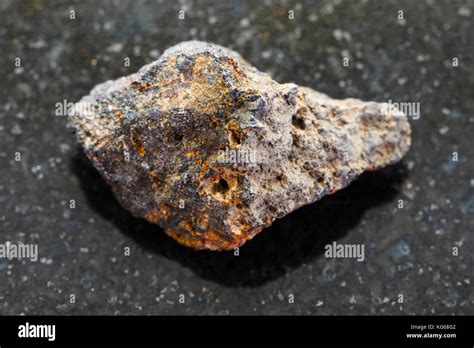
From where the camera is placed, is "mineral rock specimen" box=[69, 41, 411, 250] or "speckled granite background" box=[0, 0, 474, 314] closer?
"mineral rock specimen" box=[69, 41, 411, 250]

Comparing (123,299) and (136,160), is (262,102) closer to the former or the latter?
(136,160)

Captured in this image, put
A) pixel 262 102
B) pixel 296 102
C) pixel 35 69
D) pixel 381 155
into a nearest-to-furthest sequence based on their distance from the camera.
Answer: pixel 262 102 < pixel 296 102 < pixel 381 155 < pixel 35 69

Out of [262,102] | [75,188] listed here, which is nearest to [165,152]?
[262,102]

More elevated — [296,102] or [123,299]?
[296,102]

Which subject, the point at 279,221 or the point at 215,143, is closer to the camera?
the point at 215,143

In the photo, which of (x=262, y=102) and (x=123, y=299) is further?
(x=123, y=299)
